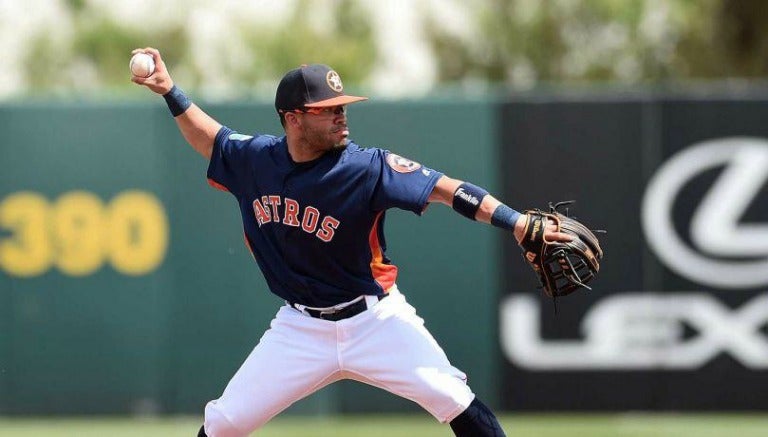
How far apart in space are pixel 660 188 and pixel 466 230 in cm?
154

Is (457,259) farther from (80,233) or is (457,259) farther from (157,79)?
(157,79)

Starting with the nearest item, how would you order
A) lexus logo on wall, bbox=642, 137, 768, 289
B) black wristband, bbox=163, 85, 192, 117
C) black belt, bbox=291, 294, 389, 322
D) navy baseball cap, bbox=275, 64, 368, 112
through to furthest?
navy baseball cap, bbox=275, 64, 368, 112, black belt, bbox=291, 294, 389, 322, black wristband, bbox=163, 85, 192, 117, lexus logo on wall, bbox=642, 137, 768, 289

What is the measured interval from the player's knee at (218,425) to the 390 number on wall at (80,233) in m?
4.90

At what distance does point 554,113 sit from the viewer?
37.6ft

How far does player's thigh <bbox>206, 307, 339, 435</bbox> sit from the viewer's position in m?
6.67

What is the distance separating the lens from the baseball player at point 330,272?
662 cm

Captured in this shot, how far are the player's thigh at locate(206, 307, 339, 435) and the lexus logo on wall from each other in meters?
5.14

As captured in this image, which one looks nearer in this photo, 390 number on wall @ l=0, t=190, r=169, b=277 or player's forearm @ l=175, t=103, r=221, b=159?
player's forearm @ l=175, t=103, r=221, b=159

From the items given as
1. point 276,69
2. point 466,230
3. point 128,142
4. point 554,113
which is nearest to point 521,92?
point 554,113

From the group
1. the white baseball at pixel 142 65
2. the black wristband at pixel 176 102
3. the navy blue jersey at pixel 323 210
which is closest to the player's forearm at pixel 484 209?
the navy blue jersey at pixel 323 210

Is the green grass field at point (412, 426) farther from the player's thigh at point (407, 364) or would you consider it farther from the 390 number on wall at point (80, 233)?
the player's thigh at point (407, 364)

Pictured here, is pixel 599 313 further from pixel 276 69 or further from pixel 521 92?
pixel 276 69

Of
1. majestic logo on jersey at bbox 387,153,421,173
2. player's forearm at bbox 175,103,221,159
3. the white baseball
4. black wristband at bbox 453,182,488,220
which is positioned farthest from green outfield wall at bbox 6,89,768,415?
black wristband at bbox 453,182,488,220

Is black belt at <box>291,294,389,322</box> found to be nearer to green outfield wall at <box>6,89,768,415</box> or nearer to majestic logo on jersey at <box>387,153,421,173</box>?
majestic logo on jersey at <box>387,153,421,173</box>
